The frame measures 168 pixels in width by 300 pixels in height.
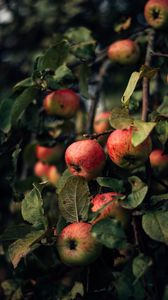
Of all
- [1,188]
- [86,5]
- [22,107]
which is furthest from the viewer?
[86,5]

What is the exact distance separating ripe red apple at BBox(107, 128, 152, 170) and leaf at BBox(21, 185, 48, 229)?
0.65 feet

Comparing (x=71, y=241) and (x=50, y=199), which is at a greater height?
(x=71, y=241)

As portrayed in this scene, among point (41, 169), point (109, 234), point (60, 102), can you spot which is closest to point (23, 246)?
point (109, 234)

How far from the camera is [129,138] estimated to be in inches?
44.1

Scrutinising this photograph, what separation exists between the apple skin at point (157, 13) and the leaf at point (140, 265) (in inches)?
31.1

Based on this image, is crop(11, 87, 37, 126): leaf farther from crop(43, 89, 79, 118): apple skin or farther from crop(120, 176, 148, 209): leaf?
crop(120, 176, 148, 209): leaf

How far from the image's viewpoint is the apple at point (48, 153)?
5.92ft

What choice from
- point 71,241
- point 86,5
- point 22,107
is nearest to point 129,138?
point 71,241

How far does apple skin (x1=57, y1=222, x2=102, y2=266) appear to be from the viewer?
3.49ft

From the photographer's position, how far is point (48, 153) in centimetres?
182

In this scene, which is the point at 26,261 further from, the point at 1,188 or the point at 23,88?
the point at 1,188

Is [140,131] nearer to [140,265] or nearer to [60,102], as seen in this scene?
[140,265]

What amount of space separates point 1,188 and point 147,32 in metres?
0.90

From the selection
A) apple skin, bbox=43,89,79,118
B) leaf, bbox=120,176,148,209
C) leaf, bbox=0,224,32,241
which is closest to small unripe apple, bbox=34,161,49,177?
apple skin, bbox=43,89,79,118
